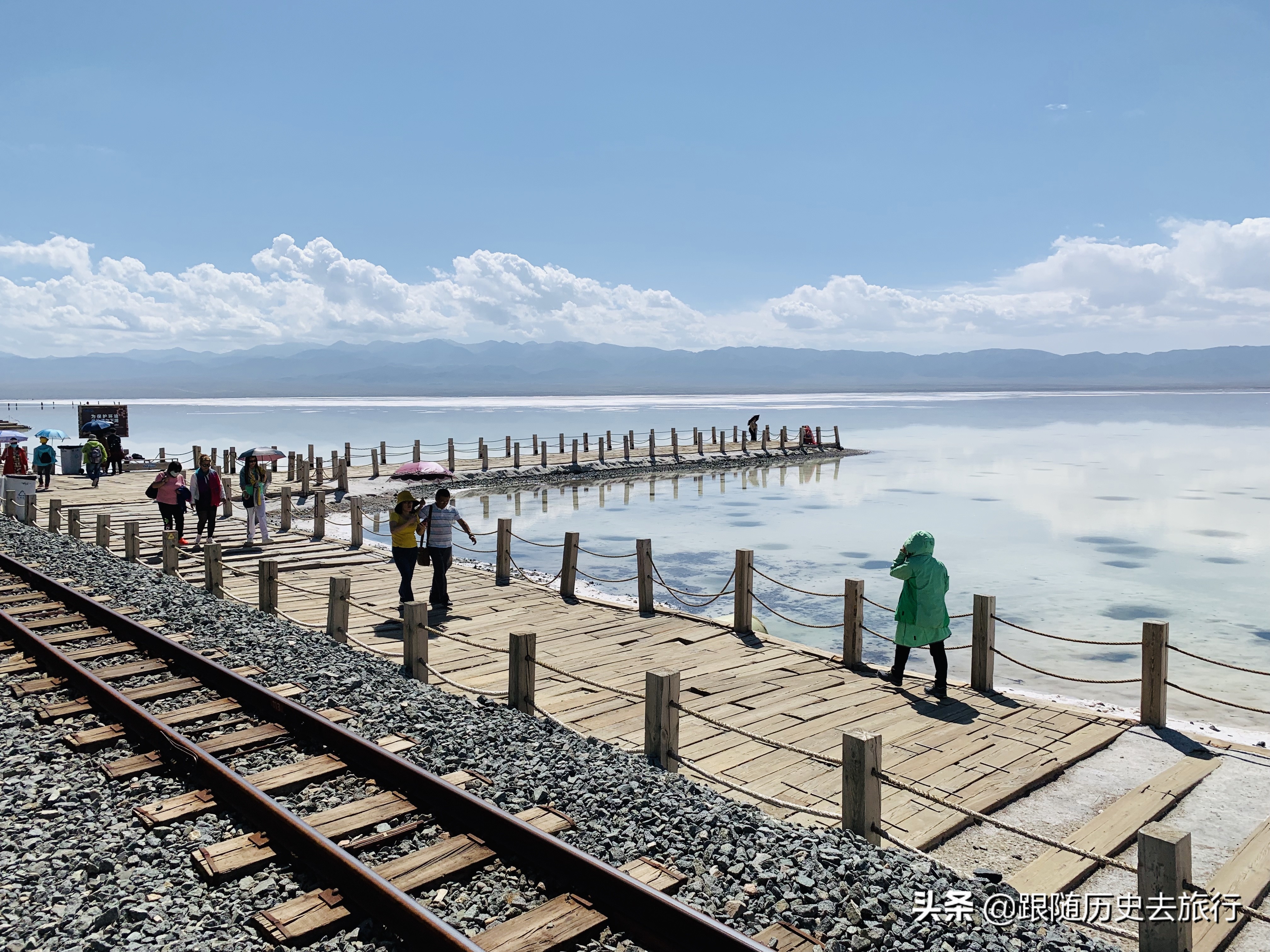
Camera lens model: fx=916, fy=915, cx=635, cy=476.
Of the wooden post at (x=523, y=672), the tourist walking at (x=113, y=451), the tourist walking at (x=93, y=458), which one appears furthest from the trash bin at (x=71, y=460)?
the wooden post at (x=523, y=672)

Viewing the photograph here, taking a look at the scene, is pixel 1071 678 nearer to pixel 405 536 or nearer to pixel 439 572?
pixel 439 572

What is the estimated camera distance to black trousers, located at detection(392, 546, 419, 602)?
Result: 40.5 feet

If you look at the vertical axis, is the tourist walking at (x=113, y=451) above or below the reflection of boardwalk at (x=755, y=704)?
above

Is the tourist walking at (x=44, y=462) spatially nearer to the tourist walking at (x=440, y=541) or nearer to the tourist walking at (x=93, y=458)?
the tourist walking at (x=93, y=458)

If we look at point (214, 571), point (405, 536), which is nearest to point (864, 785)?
point (405, 536)

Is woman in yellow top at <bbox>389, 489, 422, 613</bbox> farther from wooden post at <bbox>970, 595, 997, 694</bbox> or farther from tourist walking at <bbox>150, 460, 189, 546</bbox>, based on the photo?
wooden post at <bbox>970, 595, 997, 694</bbox>

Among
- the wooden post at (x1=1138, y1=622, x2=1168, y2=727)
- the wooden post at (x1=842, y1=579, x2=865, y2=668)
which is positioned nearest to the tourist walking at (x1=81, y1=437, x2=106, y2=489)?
the wooden post at (x1=842, y1=579, x2=865, y2=668)

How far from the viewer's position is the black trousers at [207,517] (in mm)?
17188

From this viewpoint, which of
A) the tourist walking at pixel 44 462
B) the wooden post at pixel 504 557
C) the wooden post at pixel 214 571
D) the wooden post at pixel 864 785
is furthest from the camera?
the tourist walking at pixel 44 462

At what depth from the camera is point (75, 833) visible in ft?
18.0

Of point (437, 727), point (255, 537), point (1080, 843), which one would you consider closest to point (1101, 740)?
point (1080, 843)

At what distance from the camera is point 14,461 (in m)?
24.5

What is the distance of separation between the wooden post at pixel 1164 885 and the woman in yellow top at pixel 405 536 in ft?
31.2

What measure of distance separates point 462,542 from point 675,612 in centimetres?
1102
